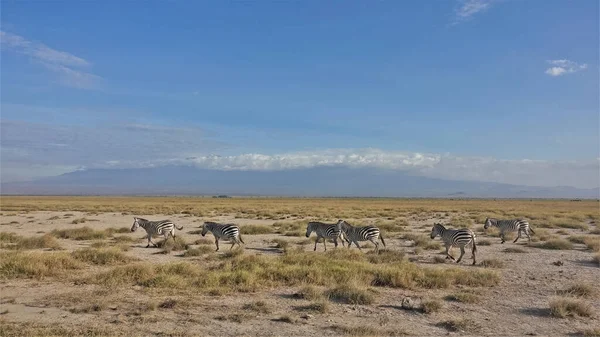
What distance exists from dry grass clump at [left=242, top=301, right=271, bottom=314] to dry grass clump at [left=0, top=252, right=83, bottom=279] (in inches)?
256

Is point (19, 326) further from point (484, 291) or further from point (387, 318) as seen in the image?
point (484, 291)

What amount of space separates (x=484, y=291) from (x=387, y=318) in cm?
400

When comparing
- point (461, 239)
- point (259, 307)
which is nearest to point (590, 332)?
point (259, 307)

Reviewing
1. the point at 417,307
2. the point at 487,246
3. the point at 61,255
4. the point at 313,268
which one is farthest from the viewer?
the point at 487,246

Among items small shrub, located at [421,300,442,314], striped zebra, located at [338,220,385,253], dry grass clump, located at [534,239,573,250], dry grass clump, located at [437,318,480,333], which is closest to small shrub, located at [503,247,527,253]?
dry grass clump, located at [534,239,573,250]

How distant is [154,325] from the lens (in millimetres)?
8766

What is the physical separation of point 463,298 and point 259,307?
15.6 ft

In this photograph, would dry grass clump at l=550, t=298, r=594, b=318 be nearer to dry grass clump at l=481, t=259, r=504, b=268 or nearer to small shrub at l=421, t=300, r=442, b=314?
small shrub at l=421, t=300, r=442, b=314

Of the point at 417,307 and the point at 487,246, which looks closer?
the point at 417,307

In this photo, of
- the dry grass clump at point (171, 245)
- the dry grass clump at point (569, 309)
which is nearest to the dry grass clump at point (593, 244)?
the dry grass clump at point (569, 309)

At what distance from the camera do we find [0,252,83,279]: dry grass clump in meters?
13.0

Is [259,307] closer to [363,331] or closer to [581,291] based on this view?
[363,331]

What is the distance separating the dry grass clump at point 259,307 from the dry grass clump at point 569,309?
6.00m

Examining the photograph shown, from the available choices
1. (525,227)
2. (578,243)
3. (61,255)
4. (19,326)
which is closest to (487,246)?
(525,227)
